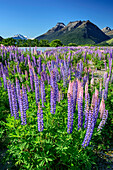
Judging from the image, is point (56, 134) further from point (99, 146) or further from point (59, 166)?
point (99, 146)

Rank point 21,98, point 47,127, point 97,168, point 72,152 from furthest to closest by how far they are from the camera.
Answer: point 97,168
point 47,127
point 72,152
point 21,98

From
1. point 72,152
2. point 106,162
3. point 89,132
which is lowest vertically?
point 106,162

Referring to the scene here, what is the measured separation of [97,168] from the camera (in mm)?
3205

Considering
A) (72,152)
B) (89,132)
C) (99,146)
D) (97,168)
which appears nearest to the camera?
(89,132)

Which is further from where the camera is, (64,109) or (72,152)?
(64,109)

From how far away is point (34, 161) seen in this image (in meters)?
2.84

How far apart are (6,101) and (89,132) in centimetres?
354

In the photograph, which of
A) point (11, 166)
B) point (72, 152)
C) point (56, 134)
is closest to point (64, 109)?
point (56, 134)

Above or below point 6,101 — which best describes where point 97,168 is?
below

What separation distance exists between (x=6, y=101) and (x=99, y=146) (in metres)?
3.43

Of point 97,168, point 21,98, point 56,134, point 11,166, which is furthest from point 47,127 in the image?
point 97,168

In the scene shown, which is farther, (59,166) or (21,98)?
(59,166)

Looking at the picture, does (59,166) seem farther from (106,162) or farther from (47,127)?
(106,162)

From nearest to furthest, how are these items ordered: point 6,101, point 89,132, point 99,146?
point 89,132 < point 99,146 < point 6,101
